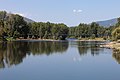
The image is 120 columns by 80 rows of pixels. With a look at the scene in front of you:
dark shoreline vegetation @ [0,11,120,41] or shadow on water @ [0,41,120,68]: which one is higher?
dark shoreline vegetation @ [0,11,120,41]

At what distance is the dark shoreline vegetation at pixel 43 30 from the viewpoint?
13662 cm

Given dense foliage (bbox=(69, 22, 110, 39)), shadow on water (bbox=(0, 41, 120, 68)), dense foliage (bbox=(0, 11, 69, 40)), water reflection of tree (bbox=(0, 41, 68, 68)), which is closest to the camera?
water reflection of tree (bbox=(0, 41, 68, 68))

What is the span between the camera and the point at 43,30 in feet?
543

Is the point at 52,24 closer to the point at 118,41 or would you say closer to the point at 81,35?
the point at 81,35

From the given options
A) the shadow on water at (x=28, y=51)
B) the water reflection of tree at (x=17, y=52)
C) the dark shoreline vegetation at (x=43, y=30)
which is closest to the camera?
the water reflection of tree at (x=17, y=52)

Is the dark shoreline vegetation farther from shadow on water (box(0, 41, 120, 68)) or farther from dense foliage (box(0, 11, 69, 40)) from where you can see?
shadow on water (box(0, 41, 120, 68))

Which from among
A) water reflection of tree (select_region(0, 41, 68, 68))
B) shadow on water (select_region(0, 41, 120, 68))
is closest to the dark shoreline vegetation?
shadow on water (select_region(0, 41, 120, 68))

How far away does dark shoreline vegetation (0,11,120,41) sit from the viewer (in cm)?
13662

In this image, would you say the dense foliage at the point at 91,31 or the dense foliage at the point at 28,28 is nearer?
the dense foliage at the point at 28,28

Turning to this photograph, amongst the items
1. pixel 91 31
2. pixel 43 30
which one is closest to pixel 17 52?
pixel 43 30

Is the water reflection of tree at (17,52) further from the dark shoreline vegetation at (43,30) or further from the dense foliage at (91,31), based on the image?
the dense foliage at (91,31)

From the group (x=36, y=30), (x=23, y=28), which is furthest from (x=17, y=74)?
(x=36, y=30)

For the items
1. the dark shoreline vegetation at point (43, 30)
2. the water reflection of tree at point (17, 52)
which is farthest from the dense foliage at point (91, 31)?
the water reflection of tree at point (17, 52)

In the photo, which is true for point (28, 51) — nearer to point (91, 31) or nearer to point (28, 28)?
point (28, 28)
